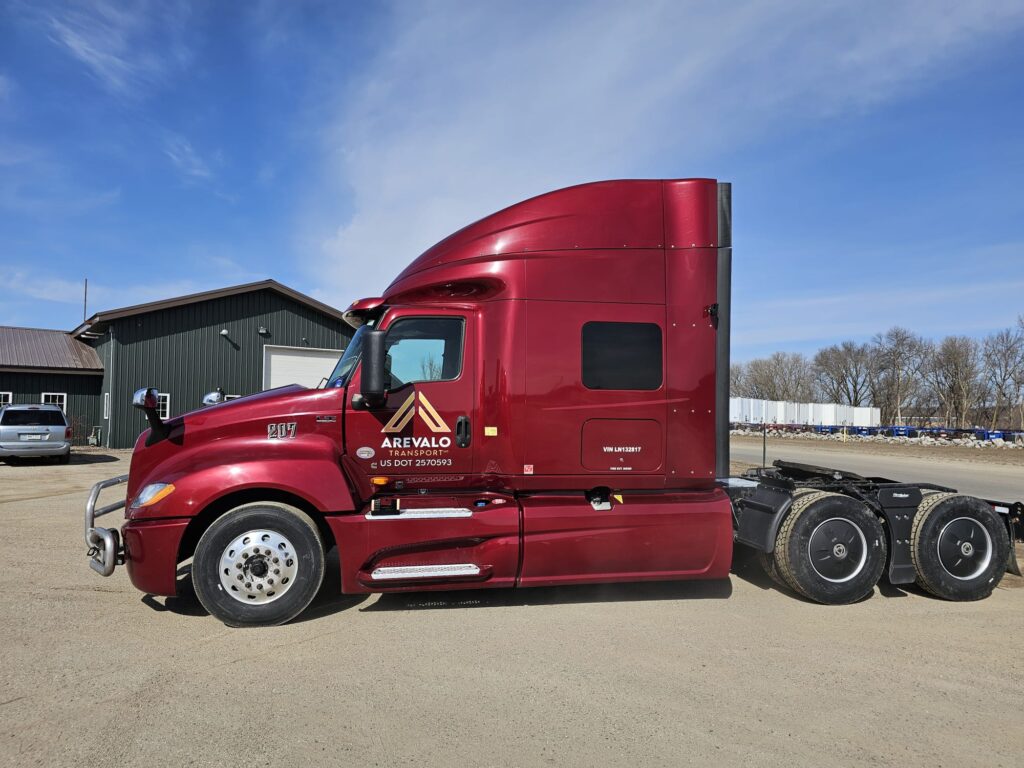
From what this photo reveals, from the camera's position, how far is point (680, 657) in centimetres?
409

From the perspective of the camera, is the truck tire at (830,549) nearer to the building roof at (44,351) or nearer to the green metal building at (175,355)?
the green metal building at (175,355)

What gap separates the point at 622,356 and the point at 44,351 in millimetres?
27131

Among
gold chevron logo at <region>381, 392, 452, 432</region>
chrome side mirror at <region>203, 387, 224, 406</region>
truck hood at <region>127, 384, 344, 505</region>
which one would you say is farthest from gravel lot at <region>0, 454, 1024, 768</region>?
chrome side mirror at <region>203, 387, 224, 406</region>

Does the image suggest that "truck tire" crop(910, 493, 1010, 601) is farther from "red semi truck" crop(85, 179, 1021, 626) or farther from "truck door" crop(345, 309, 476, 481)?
"truck door" crop(345, 309, 476, 481)

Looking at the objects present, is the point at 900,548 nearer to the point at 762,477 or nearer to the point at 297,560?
the point at 762,477

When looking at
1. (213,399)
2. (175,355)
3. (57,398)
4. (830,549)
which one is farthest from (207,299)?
(830,549)

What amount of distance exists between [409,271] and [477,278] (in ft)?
2.42

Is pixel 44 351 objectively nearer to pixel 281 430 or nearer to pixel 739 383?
pixel 281 430

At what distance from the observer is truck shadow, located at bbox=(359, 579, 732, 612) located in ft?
17.1

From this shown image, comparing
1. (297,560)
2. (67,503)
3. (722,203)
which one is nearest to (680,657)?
(297,560)

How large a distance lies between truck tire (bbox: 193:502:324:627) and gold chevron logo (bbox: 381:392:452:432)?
99 cm

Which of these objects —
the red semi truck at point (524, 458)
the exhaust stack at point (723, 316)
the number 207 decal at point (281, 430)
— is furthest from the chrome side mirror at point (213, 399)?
the exhaust stack at point (723, 316)

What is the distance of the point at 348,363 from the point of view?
5289 mm

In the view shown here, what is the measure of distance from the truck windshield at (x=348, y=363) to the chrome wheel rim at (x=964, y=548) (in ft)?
17.5
